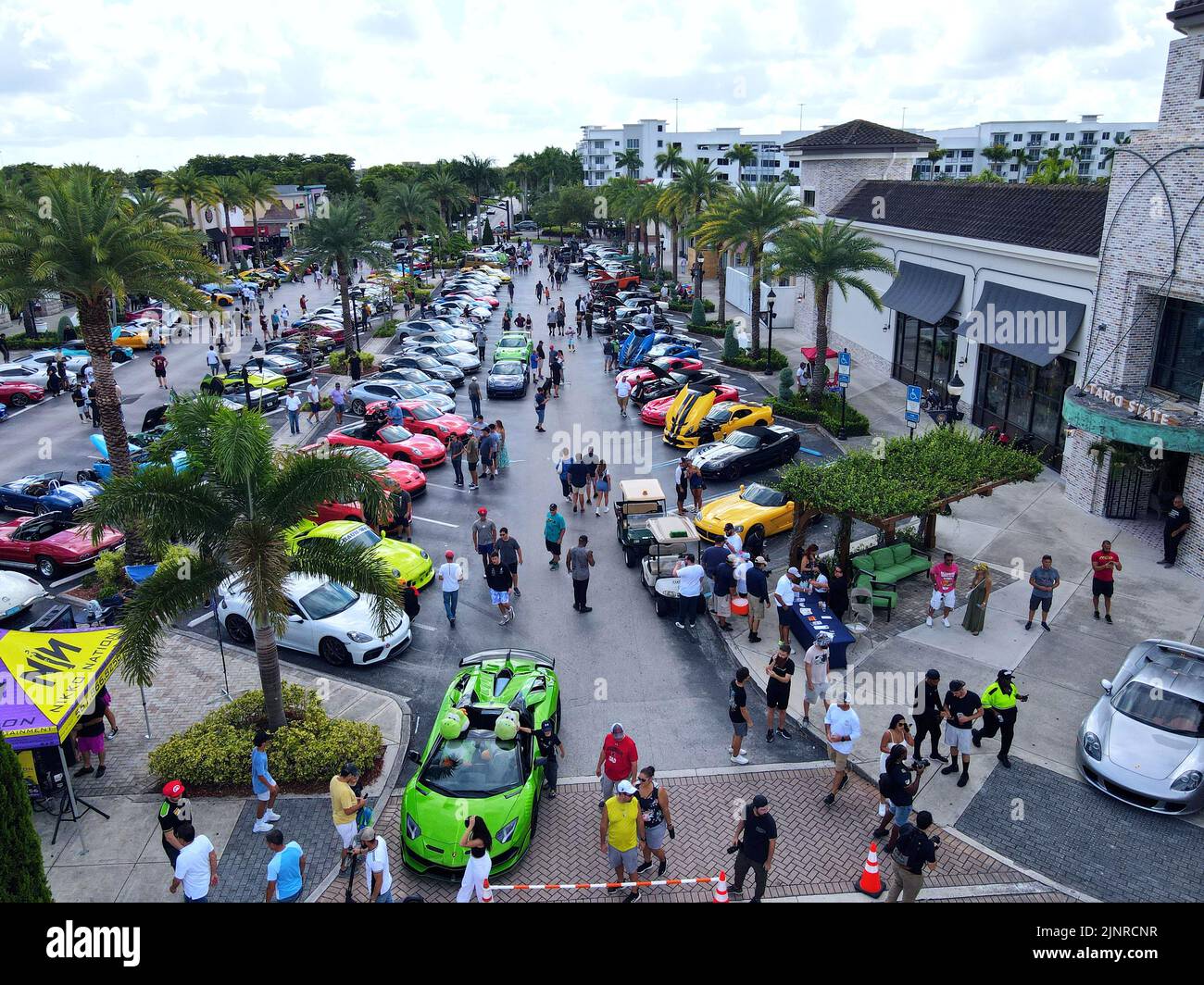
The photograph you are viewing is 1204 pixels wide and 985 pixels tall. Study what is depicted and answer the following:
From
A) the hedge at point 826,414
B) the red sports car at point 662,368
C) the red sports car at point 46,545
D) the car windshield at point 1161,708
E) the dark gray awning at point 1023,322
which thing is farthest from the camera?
the red sports car at point 662,368

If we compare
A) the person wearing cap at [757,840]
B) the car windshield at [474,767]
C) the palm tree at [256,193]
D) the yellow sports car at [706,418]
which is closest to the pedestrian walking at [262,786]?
the car windshield at [474,767]

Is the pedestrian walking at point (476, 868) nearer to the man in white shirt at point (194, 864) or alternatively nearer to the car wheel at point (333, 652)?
the man in white shirt at point (194, 864)

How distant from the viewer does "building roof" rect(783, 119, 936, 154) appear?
41125 millimetres

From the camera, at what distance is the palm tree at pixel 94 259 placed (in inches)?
672

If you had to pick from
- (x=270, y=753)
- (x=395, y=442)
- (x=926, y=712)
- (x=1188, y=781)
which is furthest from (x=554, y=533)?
(x=1188, y=781)

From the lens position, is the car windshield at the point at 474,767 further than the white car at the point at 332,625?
No

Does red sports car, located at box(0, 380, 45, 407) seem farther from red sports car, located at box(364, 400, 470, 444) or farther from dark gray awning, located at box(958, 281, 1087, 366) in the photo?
dark gray awning, located at box(958, 281, 1087, 366)

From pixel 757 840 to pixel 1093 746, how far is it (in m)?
5.64

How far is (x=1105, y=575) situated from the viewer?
52.1ft

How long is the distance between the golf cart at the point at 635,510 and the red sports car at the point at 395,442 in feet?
25.4

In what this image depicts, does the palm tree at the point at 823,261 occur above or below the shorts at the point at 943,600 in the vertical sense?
above

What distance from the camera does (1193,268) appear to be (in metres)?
18.0

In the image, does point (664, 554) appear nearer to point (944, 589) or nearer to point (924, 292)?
point (944, 589)
